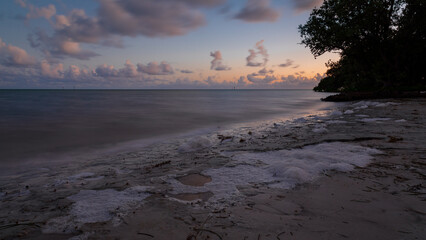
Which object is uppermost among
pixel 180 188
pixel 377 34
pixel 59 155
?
pixel 377 34

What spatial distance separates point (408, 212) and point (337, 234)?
954mm

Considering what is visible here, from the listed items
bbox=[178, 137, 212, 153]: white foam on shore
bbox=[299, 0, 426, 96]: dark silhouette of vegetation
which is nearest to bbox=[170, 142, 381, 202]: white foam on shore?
bbox=[178, 137, 212, 153]: white foam on shore

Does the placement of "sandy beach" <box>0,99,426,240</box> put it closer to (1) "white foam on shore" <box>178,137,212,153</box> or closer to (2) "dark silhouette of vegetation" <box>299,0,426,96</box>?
(1) "white foam on shore" <box>178,137,212,153</box>

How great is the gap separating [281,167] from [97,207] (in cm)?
277

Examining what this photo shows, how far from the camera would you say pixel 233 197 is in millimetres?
2805

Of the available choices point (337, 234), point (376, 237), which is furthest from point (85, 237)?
point (376, 237)

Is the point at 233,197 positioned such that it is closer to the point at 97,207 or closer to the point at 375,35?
the point at 97,207

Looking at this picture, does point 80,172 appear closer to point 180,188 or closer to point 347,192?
point 180,188

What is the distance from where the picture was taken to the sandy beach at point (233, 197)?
6.95 ft

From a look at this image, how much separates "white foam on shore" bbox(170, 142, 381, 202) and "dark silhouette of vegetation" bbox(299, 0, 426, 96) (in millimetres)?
21470

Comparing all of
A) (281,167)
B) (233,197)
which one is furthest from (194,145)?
(233,197)

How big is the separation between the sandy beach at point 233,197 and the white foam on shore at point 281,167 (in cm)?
2

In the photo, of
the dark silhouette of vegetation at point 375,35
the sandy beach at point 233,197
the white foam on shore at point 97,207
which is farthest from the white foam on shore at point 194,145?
the dark silhouette of vegetation at point 375,35

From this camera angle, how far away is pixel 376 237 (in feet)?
6.34
